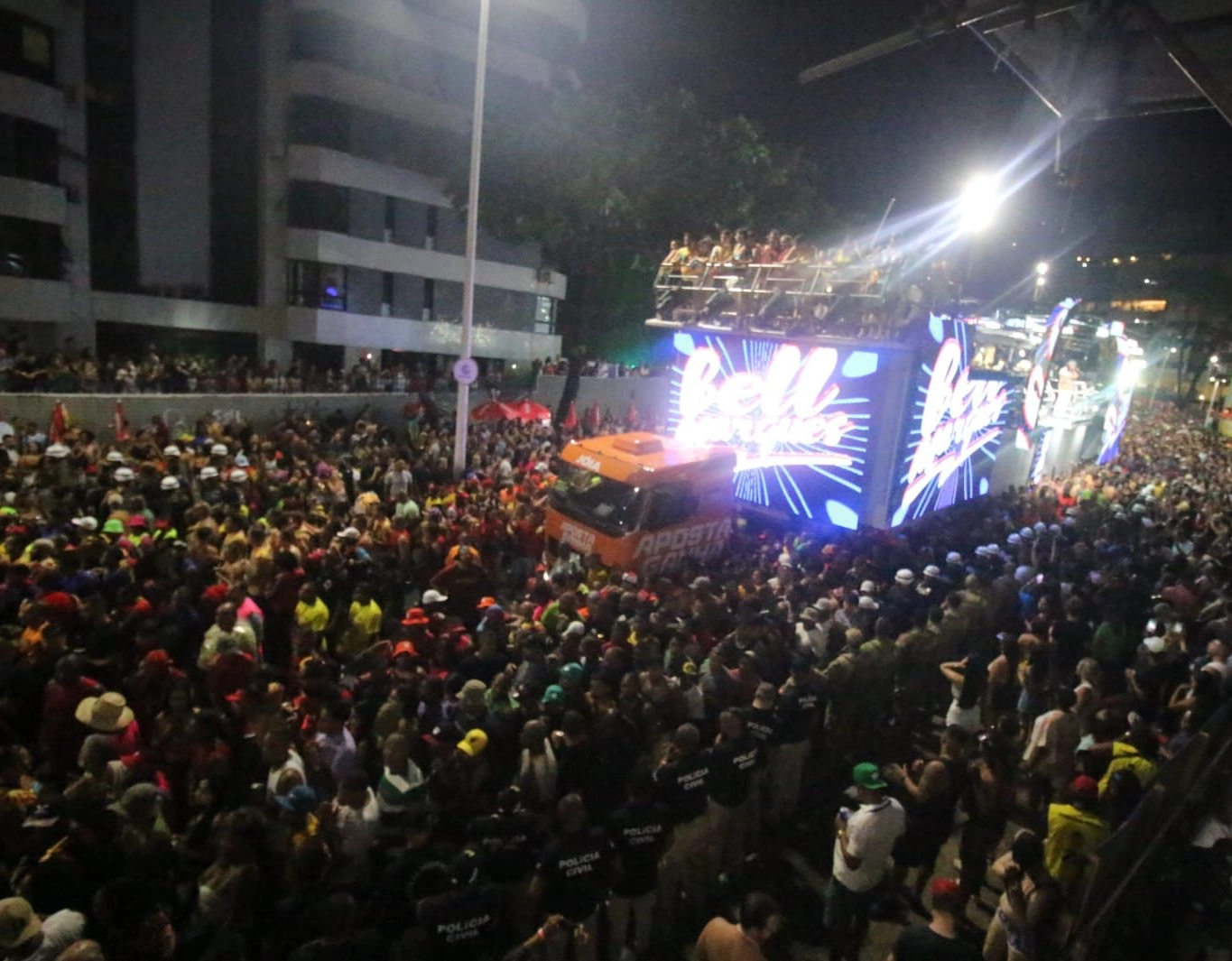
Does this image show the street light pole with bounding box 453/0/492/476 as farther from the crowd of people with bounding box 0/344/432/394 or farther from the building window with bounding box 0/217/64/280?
the building window with bounding box 0/217/64/280

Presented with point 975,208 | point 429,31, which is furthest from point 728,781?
point 429,31

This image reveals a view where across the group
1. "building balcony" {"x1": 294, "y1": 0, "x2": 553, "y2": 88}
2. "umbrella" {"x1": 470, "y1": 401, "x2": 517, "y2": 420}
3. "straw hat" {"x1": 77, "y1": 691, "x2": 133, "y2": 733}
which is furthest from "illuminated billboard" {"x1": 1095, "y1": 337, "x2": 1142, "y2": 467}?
"straw hat" {"x1": 77, "y1": 691, "x2": 133, "y2": 733}

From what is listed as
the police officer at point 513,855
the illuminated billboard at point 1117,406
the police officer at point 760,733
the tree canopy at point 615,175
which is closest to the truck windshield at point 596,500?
the police officer at point 760,733

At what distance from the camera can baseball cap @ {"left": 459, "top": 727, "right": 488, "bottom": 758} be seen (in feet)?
17.4

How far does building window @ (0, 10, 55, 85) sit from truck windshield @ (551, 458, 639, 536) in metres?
20.5

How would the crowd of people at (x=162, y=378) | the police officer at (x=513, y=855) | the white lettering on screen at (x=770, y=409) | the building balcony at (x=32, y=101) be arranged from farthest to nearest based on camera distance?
the building balcony at (x=32, y=101) → the crowd of people at (x=162, y=378) → the white lettering on screen at (x=770, y=409) → the police officer at (x=513, y=855)

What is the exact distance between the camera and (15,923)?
3.36m

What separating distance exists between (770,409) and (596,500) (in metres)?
5.44

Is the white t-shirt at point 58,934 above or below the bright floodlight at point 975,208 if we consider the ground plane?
below

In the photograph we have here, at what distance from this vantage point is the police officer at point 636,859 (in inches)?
189

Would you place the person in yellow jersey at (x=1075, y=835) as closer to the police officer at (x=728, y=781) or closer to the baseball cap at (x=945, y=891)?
the baseball cap at (x=945, y=891)

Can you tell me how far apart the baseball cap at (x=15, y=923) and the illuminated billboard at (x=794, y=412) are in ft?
41.9

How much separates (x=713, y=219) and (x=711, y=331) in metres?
9.96

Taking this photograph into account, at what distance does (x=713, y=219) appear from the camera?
24.9m
